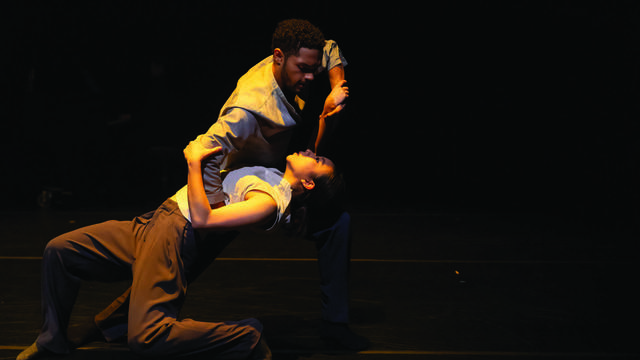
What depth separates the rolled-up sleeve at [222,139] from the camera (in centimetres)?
240

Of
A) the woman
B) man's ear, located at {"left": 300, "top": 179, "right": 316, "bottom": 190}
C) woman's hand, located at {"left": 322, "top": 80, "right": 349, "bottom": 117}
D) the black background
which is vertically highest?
woman's hand, located at {"left": 322, "top": 80, "right": 349, "bottom": 117}

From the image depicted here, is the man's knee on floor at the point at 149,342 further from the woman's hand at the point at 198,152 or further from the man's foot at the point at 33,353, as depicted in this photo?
the woman's hand at the point at 198,152

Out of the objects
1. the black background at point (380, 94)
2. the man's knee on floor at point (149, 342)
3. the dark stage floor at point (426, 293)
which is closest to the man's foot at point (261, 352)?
the dark stage floor at point (426, 293)

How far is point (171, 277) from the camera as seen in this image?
7.97ft

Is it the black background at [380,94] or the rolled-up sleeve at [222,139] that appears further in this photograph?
the black background at [380,94]

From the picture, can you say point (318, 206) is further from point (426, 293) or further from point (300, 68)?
point (426, 293)

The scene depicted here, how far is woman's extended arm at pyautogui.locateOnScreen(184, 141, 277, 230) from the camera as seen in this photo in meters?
2.33

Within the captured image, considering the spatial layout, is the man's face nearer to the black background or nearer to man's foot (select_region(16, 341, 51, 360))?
man's foot (select_region(16, 341, 51, 360))

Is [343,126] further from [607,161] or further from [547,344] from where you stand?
[547,344]

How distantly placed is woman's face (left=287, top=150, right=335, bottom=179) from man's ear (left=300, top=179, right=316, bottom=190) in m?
0.01

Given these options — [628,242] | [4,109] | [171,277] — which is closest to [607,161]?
[628,242]

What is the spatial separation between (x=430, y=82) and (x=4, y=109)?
14.2 feet

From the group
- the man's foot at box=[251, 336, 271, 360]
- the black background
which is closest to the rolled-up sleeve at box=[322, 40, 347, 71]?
the man's foot at box=[251, 336, 271, 360]

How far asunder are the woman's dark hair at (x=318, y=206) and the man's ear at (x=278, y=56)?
384mm
